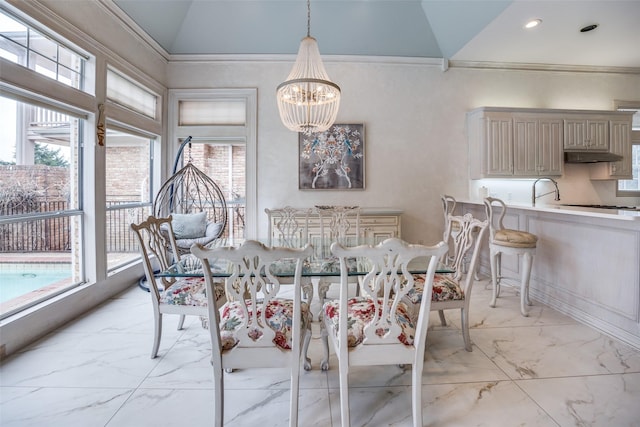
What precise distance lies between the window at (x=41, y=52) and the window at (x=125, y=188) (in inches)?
24.9

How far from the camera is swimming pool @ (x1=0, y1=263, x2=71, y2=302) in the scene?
2281mm

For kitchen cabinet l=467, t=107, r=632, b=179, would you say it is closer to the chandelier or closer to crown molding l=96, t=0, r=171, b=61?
the chandelier

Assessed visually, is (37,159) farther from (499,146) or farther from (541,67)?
(541,67)

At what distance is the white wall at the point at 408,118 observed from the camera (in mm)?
4391

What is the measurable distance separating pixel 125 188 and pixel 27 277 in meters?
1.78

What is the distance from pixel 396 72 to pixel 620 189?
4170 millimetres

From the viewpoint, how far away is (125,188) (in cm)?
403

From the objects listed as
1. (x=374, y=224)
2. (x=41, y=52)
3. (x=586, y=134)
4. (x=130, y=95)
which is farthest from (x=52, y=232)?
(x=586, y=134)

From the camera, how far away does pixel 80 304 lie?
9.22 feet

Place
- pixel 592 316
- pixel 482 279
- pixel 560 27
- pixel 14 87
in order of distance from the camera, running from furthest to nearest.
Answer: pixel 482 279 → pixel 560 27 → pixel 592 316 → pixel 14 87

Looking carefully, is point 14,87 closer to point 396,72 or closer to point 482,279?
point 396,72

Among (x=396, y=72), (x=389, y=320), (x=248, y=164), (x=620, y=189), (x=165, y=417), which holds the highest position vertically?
(x=396, y=72)

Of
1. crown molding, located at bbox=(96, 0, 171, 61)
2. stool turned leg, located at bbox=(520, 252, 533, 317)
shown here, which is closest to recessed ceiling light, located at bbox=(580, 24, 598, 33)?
stool turned leg, located at bbox=(520, 252, 533, 317)

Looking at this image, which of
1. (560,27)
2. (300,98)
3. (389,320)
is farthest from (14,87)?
(560,27)
